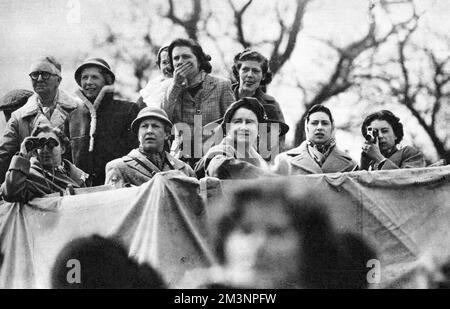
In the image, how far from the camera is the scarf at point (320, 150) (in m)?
9.55

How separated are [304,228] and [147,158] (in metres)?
1.59

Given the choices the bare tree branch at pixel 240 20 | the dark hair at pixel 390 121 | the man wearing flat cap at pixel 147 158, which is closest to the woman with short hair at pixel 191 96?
the man wearing flat cap at pixel 147 158

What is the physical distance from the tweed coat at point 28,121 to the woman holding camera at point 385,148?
2.92 metres

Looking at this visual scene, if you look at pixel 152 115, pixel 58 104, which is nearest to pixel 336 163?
pixel 152 115

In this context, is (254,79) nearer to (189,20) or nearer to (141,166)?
(141,166)

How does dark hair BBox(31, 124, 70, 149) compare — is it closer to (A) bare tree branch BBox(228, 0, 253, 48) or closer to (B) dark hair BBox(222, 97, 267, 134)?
(B) dark hair BBox(222, 97, 267, 134)

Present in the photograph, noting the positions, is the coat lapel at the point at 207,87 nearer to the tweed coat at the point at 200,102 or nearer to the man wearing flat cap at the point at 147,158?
the tweed coat at the point at 200,102

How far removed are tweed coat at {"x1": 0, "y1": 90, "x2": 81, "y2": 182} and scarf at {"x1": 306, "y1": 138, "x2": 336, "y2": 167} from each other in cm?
253

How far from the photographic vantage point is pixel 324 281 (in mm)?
8508

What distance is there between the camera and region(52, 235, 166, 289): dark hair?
335 inches
